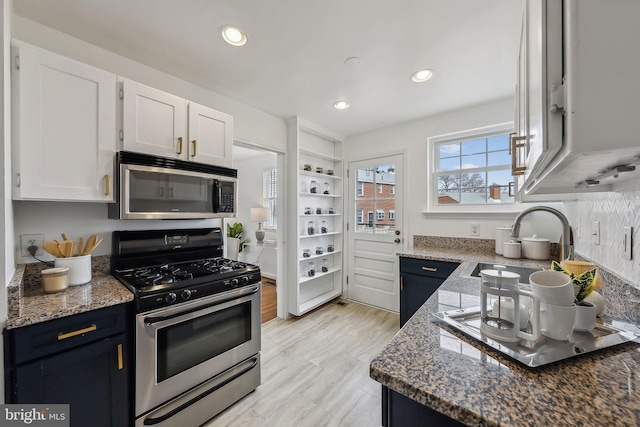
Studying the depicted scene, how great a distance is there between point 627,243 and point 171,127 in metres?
2.48

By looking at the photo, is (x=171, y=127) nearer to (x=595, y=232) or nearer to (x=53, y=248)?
(x=53, y=248)

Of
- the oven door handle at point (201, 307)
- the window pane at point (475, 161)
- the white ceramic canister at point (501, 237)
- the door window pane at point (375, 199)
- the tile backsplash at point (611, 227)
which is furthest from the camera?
the door window pane at point (375, 199)

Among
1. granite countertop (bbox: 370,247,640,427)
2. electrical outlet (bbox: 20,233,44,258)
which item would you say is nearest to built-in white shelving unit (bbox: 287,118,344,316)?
electrical outlet (bbox: 20,233,44,258)

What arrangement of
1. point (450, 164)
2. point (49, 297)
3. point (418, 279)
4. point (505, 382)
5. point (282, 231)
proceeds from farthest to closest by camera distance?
1. point (282, 231)
2. point (450, 164)
3. point (418, 279)
4. point (49, 297)
5. point (505, 382)

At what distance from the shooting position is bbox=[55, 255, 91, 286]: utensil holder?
4.55 ft

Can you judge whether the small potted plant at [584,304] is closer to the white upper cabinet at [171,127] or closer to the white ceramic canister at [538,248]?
the white ceramic canister at [538,248]

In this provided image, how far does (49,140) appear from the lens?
133 centimetres

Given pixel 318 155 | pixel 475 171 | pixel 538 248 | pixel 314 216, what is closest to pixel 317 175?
pixel 318 155

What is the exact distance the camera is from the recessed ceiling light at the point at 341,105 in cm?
256

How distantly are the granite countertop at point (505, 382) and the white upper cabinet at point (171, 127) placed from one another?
1847mm

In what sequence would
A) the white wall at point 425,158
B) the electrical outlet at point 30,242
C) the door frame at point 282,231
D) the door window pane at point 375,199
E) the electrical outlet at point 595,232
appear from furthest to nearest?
the door window pane at point 375,199, the door frame at point 282,231, the white wall at point 425,158, the electrical outlet at point 30,242, the electrical outlet at point 595,232

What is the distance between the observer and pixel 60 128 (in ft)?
4.46

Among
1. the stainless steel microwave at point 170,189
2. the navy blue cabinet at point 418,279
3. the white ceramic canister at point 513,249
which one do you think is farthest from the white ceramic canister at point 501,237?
the stainless steel microwave at point 170,189

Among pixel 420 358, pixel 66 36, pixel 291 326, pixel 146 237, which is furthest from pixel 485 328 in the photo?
pixel 66 36
